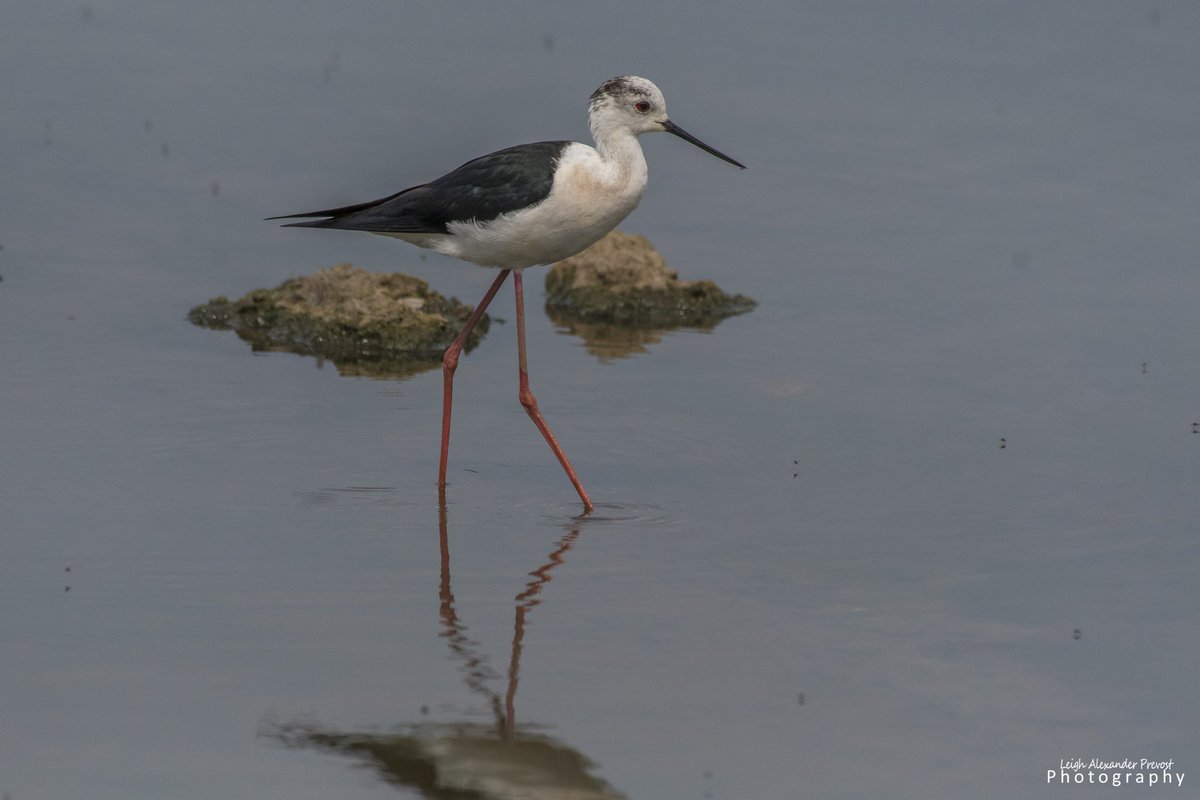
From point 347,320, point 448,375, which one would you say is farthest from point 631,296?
point 448,375

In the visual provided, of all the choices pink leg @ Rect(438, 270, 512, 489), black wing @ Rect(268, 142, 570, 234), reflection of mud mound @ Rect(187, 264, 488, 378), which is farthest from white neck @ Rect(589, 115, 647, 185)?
reflection of mud mound @ Rect(187, 264, 488, 378)

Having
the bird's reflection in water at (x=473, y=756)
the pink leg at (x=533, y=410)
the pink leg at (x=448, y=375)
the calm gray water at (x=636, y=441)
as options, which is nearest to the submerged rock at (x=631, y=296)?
the calm gray water at (x=636, y=441)

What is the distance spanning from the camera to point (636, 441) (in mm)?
8664

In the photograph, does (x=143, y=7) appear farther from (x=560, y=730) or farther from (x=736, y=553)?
(x=560, y=730)

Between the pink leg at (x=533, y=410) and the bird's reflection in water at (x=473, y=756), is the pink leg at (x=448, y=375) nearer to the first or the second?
the pink leg at (x=533, y=410)

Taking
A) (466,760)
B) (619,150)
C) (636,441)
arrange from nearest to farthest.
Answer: (466,760) → (619,150) → (636,441)

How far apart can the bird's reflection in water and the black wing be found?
8.64 feet

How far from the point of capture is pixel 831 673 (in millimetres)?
6066

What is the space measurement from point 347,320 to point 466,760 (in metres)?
4.92

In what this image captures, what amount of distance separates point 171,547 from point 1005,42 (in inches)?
430

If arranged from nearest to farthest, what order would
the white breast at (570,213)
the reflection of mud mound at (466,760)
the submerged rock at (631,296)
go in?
the reflection of mud mound at (466,760)
the white breast at (570,213)
the submerged rock at (631,296)

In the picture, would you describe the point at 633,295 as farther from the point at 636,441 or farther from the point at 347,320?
the point at 636,441

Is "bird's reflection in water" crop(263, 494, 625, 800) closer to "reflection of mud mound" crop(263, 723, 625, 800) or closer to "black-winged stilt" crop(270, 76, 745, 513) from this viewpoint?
"reflection of mud mound" crop(263, 723, 625, 800)

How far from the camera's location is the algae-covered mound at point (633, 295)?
10.8m
